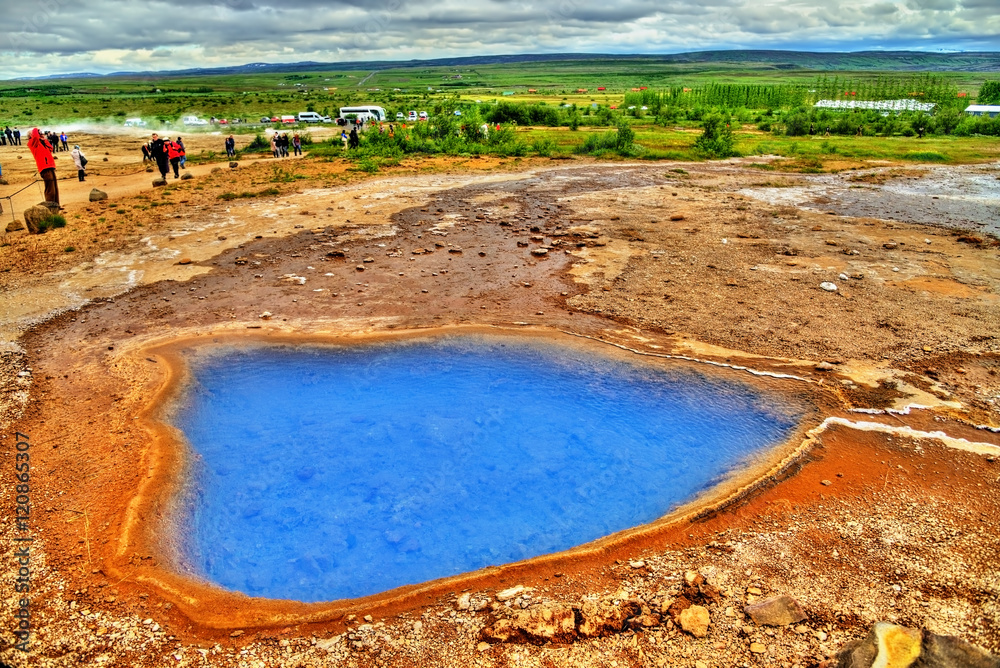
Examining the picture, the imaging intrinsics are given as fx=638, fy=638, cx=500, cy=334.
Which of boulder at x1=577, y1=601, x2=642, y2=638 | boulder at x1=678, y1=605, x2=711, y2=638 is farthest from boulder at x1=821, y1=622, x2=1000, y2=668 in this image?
boulder at x1=577, y1=601, x2=642, y2=638

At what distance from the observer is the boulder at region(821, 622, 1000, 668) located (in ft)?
12.0

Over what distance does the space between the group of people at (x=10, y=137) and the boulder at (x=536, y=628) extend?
4064 centimetres

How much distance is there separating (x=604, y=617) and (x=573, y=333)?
5089mm

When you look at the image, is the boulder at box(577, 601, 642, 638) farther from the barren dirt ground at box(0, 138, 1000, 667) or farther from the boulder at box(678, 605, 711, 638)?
the boulder at box(678, 605, 711, 638)

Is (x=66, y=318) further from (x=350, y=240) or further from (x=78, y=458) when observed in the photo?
(x=350, y=240)

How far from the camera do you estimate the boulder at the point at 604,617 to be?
4309mm

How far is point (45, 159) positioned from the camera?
15.2m

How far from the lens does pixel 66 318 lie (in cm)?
958

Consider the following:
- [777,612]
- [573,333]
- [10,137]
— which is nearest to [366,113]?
[10,137]

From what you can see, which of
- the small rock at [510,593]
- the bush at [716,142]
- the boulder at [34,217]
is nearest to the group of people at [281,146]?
the boulder at [34,217]

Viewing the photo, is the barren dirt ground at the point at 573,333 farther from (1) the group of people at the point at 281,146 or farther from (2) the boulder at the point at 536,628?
(1) the group of people at the point at 281,146

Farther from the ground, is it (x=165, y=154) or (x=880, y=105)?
(x=880, y=105)

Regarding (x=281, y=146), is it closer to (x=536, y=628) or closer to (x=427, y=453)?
(x=427, y=453)

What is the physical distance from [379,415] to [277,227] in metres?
8.37
